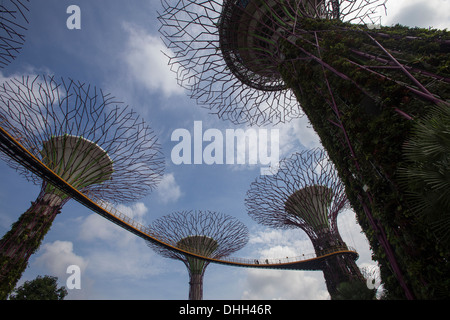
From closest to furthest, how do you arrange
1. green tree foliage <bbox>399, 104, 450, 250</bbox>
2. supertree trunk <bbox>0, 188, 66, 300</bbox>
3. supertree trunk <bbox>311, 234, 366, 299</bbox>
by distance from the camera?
green tree foliage <bbox>399, 104, 450, 250</bbox> → supertree trunk <bbox>0, 188, 66, 300</bbox> → supertree trunk <bbox>311, 234, 366, 299</bbox>

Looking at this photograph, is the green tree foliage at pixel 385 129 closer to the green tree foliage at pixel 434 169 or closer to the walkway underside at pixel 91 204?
the green tree foliage at pixel 434 169

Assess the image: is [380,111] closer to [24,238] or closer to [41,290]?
[24,238]

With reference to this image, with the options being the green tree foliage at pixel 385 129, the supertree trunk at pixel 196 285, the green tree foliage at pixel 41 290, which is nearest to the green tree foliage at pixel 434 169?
the green tree foliage at pixel 385 129

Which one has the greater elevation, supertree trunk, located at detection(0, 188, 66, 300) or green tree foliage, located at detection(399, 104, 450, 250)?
supertree trunk, located at detection(0, 188, 66, 300)

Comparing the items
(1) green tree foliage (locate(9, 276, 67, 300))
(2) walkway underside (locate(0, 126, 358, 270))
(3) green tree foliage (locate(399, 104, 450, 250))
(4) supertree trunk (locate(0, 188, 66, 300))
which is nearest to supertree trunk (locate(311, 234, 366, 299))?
(2) walkway underside (locate(0, 126, 358, 270))

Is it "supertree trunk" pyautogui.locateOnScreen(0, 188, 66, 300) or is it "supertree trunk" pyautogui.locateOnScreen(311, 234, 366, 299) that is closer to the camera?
"supertree trunk" pyautogui.locateOnScreen(0, 188, 66, 300)

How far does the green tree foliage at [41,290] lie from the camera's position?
20969mm

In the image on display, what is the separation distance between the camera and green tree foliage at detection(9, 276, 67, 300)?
21.0m

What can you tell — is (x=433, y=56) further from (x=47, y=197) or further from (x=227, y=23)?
(x=47, y=197)

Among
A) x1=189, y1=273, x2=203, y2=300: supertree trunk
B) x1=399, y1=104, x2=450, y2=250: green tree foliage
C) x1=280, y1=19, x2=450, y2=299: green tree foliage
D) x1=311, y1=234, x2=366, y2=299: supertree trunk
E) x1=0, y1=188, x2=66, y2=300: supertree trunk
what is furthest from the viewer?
x1=189, y1=273, x2=203, y2=300: supertree trunk

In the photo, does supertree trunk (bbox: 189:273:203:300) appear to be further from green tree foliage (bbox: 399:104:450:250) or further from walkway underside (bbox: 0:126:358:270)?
green tree foliage (bbox: 399:104:450:250)

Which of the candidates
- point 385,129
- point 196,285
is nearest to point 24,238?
point 196,285

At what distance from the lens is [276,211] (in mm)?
19375

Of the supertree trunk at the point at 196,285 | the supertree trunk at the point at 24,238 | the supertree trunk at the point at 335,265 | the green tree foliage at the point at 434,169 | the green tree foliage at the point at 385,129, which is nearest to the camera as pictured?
the green tree foliage at the point at 434,169
